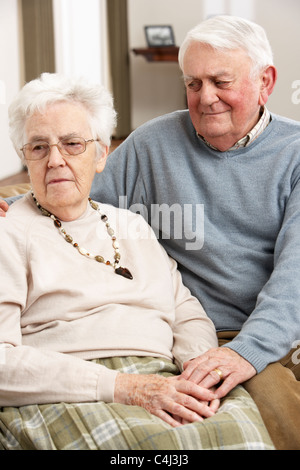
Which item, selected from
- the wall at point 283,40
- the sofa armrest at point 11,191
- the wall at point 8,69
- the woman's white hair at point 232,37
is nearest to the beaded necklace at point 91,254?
the sofa armrest at point 11,191

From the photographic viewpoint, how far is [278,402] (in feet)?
4.32

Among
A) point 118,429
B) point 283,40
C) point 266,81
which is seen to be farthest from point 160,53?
point 118,429

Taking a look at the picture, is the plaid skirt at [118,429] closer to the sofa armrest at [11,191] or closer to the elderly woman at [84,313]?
the elderly woman at [84,313]

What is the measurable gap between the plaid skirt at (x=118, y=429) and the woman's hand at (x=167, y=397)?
1.0 inches

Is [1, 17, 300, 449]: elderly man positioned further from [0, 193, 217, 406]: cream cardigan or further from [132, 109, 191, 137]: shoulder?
[0, 193, 217, 406]: cream cardigan

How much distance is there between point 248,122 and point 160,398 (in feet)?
3.00

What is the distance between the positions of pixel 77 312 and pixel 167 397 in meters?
0.32

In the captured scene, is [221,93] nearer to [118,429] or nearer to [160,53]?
[118,429]

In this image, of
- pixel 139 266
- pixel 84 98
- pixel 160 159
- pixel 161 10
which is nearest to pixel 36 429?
pixel 139 266

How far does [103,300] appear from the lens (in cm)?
144

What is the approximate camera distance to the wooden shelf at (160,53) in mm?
7316

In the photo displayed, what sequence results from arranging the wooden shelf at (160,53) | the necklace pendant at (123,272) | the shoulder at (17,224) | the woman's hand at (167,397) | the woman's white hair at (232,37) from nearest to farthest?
the woman's hand at (167,397)
the shoulder at (17,224)
the necklace pendant at (123,272)
the woman's white hair at (232,37)
the wooden shelf at (160,53)

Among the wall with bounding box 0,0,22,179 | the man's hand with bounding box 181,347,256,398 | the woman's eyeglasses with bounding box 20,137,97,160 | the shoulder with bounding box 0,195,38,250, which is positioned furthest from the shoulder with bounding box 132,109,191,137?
the wall with bounding box 0,0,22,179

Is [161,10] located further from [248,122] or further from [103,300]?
[103,300]
